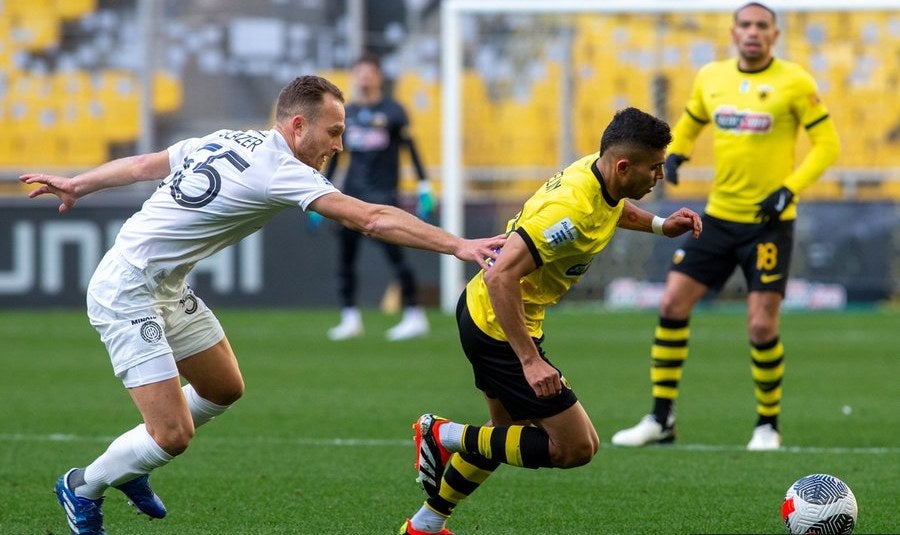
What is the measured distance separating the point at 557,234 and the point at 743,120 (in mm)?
3151

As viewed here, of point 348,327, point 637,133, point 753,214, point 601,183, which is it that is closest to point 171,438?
point 601,183

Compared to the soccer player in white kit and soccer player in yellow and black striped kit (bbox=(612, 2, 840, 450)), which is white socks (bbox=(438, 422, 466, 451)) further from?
soccer player in yellow and black striped kit (bbox=(612, 2, 840, 450))

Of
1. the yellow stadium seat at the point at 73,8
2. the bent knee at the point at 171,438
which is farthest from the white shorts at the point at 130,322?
the yellow stadium seat at the point at 73,8

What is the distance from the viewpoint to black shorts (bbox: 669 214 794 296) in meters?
7.68

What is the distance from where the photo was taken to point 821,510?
529cm

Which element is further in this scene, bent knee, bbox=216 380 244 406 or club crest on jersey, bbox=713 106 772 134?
club crest on jersey, bbox=713 106 772 134

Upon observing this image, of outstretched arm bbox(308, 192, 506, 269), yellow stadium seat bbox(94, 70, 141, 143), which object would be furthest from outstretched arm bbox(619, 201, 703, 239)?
yellow stadium seat bbox(94, 70, 141, 143)

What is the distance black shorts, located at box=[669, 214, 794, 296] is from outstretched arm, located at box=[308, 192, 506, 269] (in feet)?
10.2

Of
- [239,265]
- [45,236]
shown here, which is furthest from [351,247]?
[45,236]

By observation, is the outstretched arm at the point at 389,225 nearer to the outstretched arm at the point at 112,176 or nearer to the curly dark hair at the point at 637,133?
the curly dark hair at the point at 637,133

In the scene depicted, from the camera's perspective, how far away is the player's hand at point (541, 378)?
4.96 m

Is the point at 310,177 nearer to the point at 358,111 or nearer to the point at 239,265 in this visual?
the point at 358,111

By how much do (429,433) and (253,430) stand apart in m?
3.04

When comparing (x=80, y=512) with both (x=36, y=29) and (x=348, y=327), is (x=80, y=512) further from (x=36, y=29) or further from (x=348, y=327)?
(x=36, y=29)
